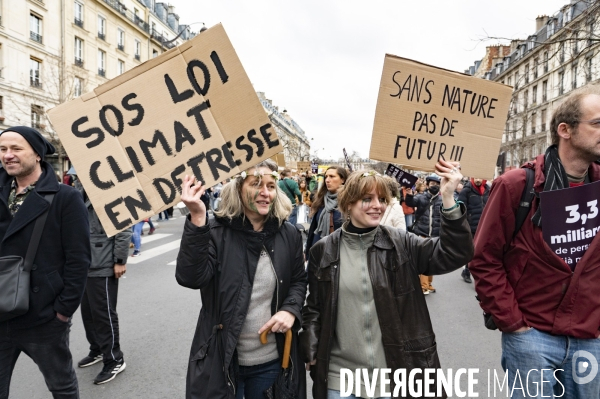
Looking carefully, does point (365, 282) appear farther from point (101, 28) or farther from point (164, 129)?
point (101, 28)

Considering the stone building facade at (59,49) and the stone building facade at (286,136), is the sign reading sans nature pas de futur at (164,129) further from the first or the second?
the stone building facade at (286,136)

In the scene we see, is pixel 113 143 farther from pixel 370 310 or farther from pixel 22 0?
pixel 22 0

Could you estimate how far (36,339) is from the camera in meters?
2.32

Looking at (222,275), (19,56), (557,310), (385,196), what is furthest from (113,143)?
(19,56)

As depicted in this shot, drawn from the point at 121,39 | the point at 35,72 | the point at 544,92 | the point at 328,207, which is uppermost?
the point at 544,92

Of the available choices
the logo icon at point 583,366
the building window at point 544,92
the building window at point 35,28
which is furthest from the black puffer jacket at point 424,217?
the building window at point 544,92

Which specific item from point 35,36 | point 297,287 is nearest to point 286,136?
point 35,36

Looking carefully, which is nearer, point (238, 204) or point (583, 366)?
point (583, 366)

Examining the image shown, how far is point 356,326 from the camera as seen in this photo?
1.95m

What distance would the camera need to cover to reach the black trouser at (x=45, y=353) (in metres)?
2.28

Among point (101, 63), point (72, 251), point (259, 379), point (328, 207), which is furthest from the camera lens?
point (101, 63)

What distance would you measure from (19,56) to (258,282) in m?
29.7

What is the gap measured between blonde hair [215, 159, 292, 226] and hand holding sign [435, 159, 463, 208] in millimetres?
812

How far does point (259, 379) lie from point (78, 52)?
115ft
